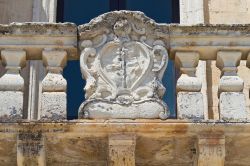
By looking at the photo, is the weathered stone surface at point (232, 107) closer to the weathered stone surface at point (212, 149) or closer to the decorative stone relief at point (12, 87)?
the weathered stone surface at point (212, 149)

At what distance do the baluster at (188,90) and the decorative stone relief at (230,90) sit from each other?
223 mm

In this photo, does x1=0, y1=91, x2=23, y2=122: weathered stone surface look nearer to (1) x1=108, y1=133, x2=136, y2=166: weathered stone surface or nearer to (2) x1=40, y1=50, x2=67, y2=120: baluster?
(2) x1=40, y1=50, x2=67, y2=120: baluster

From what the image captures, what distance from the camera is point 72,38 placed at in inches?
336

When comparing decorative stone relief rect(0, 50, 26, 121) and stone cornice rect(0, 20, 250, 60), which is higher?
stone cornice rect(0, 20, 250, 60)

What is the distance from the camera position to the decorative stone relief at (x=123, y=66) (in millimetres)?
8211

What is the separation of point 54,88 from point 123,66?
0.71 metres

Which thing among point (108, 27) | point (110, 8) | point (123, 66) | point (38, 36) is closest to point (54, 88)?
point (38, 36)

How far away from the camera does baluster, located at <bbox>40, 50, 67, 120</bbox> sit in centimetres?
815

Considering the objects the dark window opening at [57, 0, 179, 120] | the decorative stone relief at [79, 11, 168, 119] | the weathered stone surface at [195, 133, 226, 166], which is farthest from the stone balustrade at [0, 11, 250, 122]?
the dark window opening at [57, 0, 179, 120]

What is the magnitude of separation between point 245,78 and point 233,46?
2092 millimetres

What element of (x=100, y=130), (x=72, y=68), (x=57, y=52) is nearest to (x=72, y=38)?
(x=57, y=52)

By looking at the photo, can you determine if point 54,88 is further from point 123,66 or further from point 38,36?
point 123,66

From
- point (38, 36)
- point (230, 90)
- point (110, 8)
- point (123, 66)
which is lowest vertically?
point (230, 90)

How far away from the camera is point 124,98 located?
827 cm
